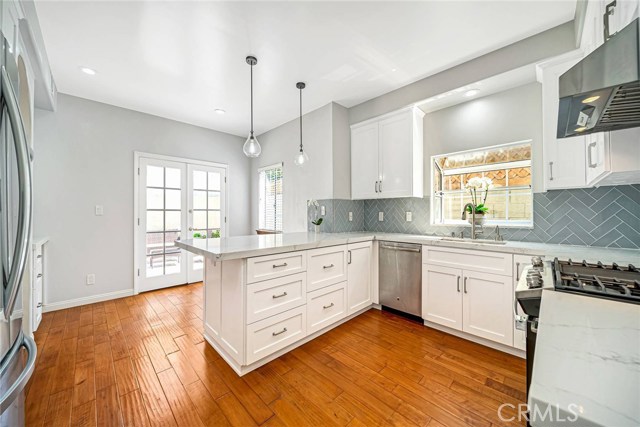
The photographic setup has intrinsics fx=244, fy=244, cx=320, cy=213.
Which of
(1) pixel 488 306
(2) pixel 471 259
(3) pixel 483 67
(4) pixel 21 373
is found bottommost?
(1) pixel 488 306

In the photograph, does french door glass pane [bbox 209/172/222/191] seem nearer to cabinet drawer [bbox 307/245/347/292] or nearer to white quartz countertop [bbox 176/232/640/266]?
white quartz countertop [bbox 176/232/640/266]

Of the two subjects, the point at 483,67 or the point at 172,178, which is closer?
the point at 483,67

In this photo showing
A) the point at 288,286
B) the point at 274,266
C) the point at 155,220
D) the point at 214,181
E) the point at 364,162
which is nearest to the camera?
the point at 274,266

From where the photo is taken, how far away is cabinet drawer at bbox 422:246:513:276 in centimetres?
205

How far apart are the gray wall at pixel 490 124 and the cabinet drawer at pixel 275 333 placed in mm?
2212

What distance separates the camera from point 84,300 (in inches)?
125

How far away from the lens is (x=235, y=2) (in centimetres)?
178

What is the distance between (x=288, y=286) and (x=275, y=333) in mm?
375

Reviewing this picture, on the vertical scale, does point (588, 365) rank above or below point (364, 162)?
below

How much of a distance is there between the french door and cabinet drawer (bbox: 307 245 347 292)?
9.21ft

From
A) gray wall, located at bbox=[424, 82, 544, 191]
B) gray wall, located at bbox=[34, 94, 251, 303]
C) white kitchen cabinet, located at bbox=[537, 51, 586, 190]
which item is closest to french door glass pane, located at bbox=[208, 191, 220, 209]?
gray wall, located at bbox=[34, 94, 251, 303]

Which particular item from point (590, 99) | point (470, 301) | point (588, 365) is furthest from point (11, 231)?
point (470, 301)

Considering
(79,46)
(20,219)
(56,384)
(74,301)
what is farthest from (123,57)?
(74,301)

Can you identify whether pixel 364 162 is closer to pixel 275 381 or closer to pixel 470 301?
pixel 470 301
